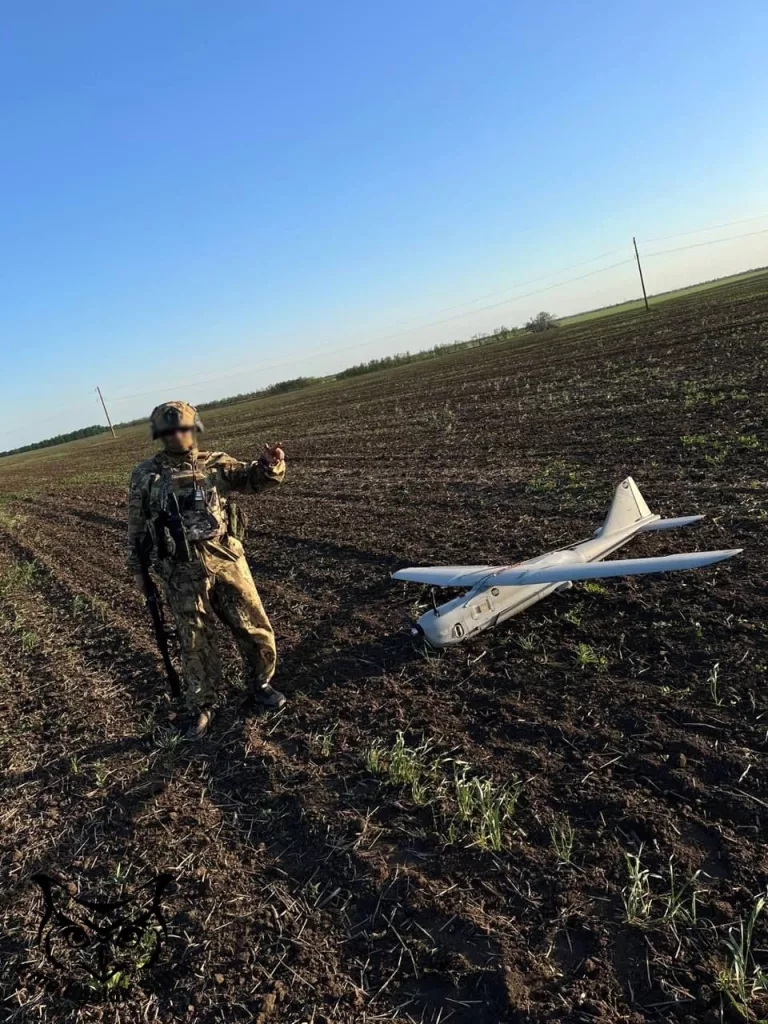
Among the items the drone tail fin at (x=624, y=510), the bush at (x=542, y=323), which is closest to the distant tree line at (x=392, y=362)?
the bush at (x=542, y=323)

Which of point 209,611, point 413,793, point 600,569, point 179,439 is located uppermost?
point 179,439

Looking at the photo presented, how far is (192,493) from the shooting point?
16.3ft

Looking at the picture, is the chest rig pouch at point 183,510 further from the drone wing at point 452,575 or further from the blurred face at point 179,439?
the drone wing at point 452,575

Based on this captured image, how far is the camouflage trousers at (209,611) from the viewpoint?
5.04m

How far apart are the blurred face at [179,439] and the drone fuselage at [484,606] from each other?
266cm

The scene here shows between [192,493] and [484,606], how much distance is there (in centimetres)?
291

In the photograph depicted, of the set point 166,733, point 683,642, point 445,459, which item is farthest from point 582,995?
point 445,459

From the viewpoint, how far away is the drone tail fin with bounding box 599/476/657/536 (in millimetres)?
7123

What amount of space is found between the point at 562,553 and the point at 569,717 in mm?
2201

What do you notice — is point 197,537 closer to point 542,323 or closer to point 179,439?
point 179,439

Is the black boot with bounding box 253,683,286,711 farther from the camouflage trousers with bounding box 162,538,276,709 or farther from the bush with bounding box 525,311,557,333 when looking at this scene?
the bush with bounding box 525,311,557,333

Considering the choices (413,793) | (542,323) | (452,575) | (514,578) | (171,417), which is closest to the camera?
(413,793)

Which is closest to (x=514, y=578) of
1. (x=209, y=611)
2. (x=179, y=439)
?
(x=209, y=611)

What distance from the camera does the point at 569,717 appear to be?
458 cm
